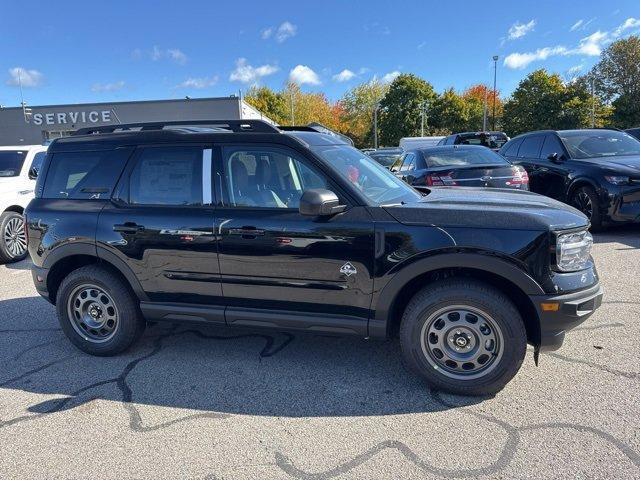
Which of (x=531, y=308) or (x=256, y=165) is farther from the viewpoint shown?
(x=256, y=165)

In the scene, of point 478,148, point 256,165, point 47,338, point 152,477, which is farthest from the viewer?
point 478,148

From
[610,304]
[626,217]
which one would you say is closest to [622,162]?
[626,217]

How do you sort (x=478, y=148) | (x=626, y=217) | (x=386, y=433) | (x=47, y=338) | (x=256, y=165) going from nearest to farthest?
1. (x=386, y=433)
2. (x=256, y=165)
3. (x=47, y=338)
4. (x=626, y=217)
5. (x=478, y=148)

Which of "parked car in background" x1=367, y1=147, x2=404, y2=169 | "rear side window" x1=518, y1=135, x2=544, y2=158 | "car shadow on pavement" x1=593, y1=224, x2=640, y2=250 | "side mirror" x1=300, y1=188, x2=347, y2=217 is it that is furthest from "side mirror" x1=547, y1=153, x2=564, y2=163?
"parked car in background" x1=367, y1=147, x2=404, y2=169

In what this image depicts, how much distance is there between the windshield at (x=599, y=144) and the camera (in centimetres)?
805

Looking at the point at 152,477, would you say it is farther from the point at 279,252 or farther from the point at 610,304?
the point at 610,304

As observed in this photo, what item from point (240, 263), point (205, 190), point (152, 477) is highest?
point (205, 190)

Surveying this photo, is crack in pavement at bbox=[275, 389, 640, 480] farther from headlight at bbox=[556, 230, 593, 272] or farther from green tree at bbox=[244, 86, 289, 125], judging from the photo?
green tree at bbox=[244, 86, 289, 125]

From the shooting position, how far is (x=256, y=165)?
11.5ft

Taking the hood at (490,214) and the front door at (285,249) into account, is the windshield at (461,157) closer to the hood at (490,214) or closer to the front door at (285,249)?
the hood at (490,214)

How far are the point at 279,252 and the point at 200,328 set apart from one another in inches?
67.0

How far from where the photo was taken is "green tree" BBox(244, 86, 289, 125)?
62219mm

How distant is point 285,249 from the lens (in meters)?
3.27

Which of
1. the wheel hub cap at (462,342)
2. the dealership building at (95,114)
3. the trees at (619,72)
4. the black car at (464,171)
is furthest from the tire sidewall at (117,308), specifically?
the trees at (619,72)
